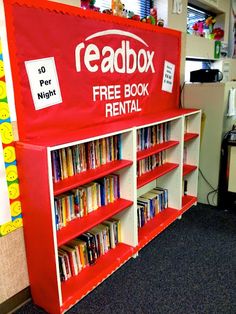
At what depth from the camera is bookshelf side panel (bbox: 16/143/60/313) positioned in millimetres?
1568

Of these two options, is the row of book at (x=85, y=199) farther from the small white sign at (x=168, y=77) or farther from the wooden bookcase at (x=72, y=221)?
the small white sign at (x=168, y=77)

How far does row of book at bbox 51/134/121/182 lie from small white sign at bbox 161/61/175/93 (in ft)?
3.61

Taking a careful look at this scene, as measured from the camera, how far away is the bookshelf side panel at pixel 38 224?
157 cm

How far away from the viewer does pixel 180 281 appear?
2041 millimetres

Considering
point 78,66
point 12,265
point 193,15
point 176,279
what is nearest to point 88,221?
point 12,265

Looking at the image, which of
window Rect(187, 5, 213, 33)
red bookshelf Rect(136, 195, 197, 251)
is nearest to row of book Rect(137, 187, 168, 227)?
red bookshelf Rect(136, 195, 197, 251)

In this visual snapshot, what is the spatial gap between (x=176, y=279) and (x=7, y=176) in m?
1.37

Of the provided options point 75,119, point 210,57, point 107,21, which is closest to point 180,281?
point 75,119

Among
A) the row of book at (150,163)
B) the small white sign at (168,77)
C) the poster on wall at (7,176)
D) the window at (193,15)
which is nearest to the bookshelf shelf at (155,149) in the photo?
the row of book at (150,163)

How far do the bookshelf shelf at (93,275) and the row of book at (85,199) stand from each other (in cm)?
39

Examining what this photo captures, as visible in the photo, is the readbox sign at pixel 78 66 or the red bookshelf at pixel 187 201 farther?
the red bookshelf at pixel 187 201

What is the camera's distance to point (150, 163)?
2699mm

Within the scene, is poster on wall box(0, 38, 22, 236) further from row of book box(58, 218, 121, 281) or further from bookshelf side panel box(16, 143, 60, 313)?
row of book box(58, 218, 121, 281)

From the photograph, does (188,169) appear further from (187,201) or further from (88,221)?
(88,221)
